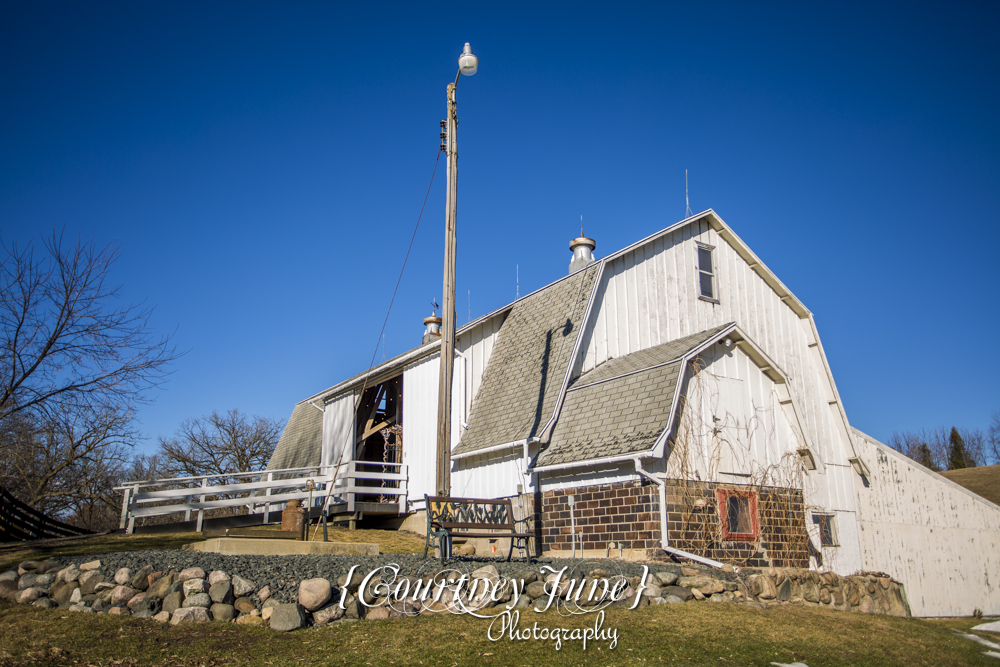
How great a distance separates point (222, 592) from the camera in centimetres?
733

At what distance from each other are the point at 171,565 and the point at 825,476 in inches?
479

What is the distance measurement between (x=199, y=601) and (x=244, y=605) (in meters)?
0.43

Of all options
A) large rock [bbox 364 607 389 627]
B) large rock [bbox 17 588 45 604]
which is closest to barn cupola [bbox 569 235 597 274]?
large rock [bbox 364 607 389 627]

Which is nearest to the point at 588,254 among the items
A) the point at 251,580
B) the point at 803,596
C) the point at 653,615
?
the point at 803,596

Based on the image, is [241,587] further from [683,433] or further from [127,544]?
[683,433]

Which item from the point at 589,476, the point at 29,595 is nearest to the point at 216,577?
the point at 29,595

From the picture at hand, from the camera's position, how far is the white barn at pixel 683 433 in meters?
11.8

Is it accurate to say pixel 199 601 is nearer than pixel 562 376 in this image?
Yes

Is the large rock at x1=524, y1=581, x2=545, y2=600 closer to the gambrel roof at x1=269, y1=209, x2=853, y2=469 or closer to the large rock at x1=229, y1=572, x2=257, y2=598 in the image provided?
the large rock at x1=229, y1=572, x2=257, y2=598

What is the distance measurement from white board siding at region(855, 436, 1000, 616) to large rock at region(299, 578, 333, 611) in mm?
12128

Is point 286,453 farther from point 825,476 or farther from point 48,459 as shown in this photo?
point 825,476

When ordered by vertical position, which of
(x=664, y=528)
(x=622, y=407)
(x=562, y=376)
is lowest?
(x=664, y=528)

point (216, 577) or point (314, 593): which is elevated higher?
point (216, 577)

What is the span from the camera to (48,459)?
949 inches
